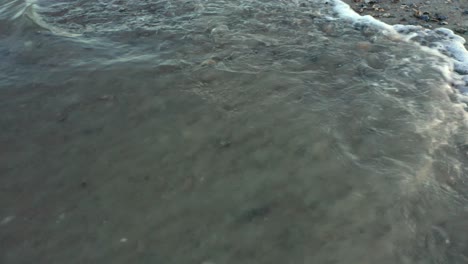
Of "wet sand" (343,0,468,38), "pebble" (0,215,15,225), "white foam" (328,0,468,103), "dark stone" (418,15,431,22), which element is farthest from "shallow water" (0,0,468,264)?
"dark stone" (418,15,431,22)

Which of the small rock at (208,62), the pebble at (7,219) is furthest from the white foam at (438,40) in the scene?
the pebble at (7,219)

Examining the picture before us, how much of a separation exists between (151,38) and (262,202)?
4570 millimetres

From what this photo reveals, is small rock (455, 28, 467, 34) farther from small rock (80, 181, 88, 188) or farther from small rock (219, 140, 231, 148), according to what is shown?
small rock (80, 181, 88, 188)

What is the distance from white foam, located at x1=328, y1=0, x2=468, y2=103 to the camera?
620 cm

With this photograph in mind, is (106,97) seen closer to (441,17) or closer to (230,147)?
(230,147)

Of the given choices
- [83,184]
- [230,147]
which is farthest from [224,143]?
[83,184]

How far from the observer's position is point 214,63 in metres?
6.41

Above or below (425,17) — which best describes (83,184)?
below

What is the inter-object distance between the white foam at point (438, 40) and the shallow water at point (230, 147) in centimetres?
18

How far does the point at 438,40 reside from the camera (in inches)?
283

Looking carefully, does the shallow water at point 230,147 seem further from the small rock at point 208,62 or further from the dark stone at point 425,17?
the dark stone at point 425,17

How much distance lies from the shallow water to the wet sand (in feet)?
3.46

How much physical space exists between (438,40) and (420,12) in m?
1.42

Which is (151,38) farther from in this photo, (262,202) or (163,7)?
(262,202)
